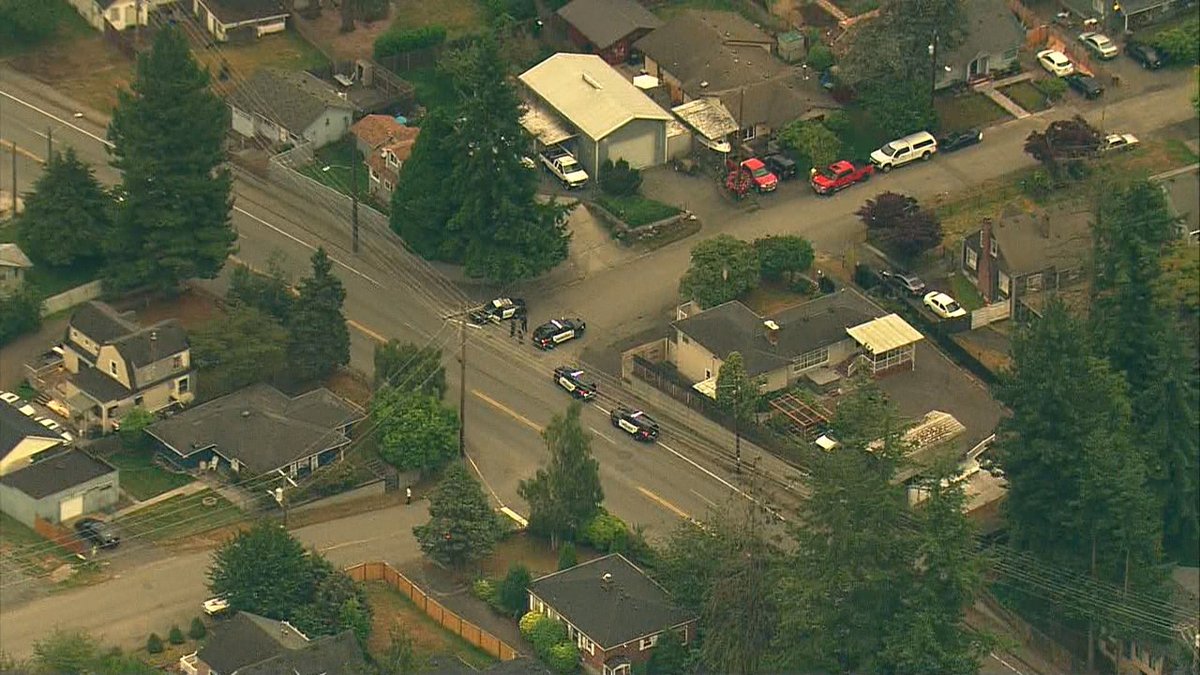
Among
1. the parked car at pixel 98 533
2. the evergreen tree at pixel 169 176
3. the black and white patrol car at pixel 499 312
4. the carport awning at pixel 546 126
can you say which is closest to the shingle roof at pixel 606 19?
the carport awning at pixel 546 126

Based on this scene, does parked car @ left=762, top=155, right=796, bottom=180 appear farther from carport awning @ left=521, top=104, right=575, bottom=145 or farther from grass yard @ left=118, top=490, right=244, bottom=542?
grass yard @ left=118, top=490, right=244, bottom=542

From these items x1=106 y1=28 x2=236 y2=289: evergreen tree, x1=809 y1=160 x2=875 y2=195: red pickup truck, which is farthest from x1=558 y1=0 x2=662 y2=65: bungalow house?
x1=106 y1=28 x2=236 y2=289: evergreen tree

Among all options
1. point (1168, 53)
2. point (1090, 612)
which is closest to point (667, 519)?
point (1090, 612)

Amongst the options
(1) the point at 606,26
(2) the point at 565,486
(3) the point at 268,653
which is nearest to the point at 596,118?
(1) the point at 606,26

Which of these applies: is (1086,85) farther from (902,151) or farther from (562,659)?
(562,659)

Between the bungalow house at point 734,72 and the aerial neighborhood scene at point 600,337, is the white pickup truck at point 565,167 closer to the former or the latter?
the aerial neighborhood scene at point 600,337
